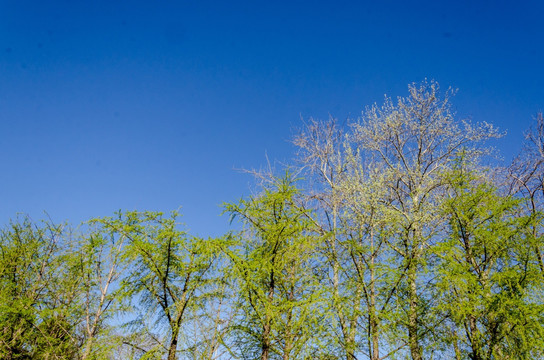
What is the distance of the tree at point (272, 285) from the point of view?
6.46 m

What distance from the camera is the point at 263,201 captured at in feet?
24.3

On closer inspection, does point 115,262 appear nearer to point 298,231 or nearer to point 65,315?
point 65,315

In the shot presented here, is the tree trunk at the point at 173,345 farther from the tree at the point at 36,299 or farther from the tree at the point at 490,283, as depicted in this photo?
the tree at the point at 490,283

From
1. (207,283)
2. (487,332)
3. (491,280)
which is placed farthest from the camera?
(207,283)

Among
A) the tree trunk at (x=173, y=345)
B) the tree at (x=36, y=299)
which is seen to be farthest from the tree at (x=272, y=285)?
the tree at (x=36, y=299)

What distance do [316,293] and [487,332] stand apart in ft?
10.3

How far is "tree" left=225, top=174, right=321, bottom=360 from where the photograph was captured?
6.46 meters

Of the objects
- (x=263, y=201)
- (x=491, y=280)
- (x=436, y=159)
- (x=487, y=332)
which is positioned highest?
(x=436, y=159)

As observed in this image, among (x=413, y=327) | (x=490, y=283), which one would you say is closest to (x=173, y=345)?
(x=413, y=327)

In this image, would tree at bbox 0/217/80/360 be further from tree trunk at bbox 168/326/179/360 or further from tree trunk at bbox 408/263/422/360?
tree trunk at bbox 408/263/422/360

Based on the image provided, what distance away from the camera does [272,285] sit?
690 cm

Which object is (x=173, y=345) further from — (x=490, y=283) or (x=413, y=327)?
(x=490, y=283)

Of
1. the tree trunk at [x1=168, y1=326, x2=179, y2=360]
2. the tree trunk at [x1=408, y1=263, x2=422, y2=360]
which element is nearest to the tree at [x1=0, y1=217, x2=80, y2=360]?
the tree trunk at [x1=168, y1=326, x2=179, y2=360]

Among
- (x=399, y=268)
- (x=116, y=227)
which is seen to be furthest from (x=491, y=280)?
(x=116, y=227)
